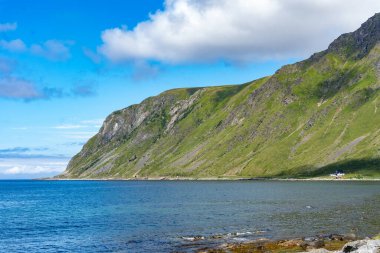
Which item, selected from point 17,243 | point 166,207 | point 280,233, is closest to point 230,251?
point 280,233

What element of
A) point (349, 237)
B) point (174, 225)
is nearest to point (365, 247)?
point (349, 237)

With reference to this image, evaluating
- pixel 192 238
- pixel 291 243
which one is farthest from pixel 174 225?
pixel 291 243

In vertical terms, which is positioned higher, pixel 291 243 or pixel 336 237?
pixel 291 243

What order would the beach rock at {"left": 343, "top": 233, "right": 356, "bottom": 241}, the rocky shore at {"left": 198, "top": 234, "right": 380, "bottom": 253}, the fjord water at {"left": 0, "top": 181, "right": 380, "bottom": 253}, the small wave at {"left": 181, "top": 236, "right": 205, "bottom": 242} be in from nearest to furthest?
the rocky shore at {"left": 198, "top": 234, "right": 380, "bottom": 253} < the beach rock at {"left": 343, "top": 233, "right": 356, "bottom": 241} < the fjord water at {"left": 0, "top": 181, "right": 380, "bottom": 253} < the small wave at {"left": 181, "top": 236, "right": 205, "bottom": 242}

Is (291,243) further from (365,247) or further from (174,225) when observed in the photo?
(174,225)

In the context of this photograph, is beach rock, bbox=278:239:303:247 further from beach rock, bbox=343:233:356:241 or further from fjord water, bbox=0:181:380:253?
fjord water, bbox=0:181:380:253

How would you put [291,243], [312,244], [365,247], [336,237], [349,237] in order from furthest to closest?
1. [336,237]
2. [349,237]
3. [291,243]
4. [312,244]
5. [365,247]

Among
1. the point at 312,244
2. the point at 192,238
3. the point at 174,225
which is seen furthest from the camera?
the point at 174,225

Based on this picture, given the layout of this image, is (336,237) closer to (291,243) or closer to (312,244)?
(312,244)

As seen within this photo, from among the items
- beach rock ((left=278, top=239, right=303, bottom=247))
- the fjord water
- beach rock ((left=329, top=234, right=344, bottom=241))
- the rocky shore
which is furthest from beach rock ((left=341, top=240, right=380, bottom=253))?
the fjord water

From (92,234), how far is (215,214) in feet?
120

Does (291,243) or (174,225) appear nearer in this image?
(291,243)

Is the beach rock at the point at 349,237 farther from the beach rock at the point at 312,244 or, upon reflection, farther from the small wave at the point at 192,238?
the small wave at the point at 192,238

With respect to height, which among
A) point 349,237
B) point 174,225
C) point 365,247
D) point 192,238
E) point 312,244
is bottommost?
point 349,237
